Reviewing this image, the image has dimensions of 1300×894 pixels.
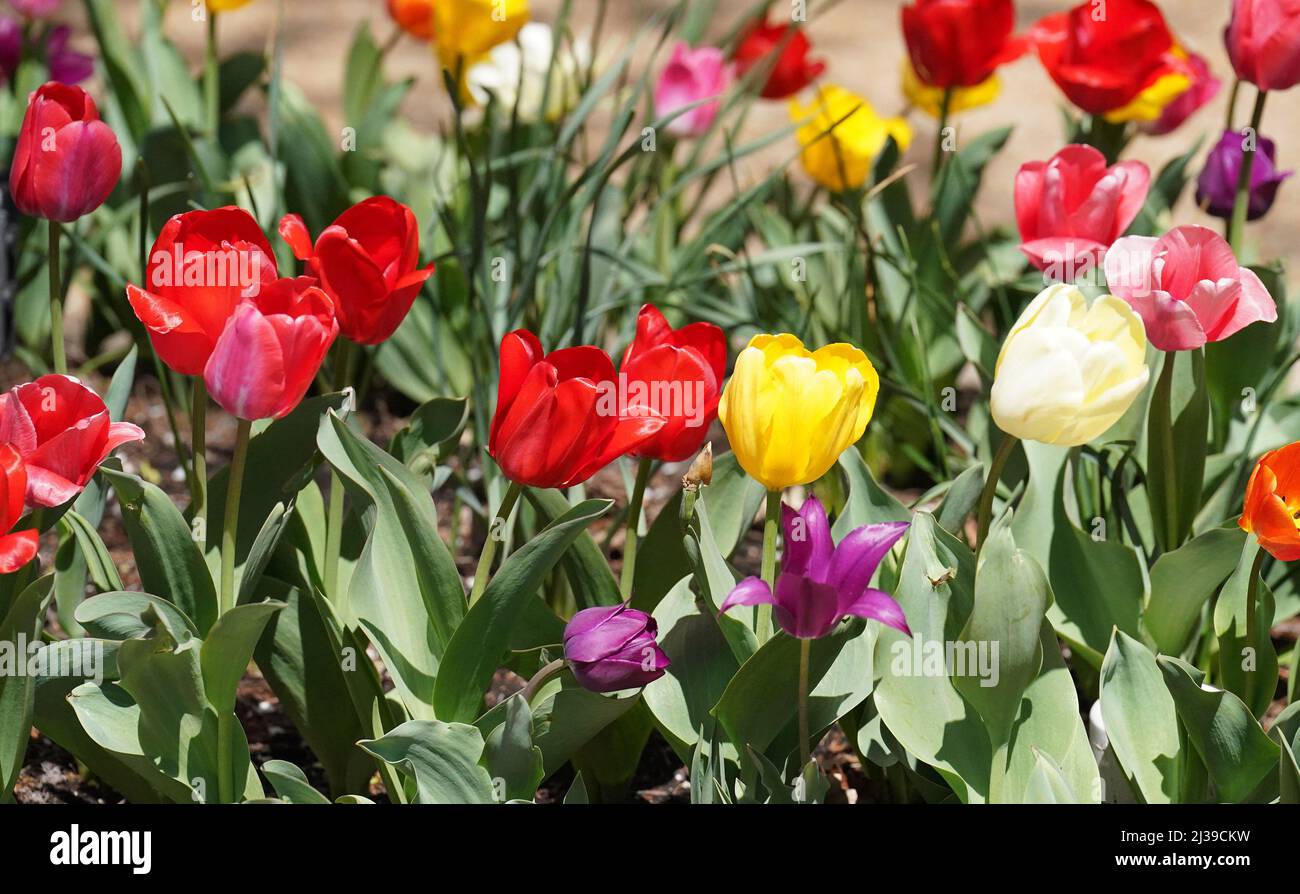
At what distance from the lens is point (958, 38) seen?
175 cm

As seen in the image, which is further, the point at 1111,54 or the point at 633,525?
the point at 1111,54

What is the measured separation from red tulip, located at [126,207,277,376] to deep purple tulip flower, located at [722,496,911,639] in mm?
399

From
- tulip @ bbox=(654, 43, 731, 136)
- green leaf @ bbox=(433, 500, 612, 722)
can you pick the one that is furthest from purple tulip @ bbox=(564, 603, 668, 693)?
tulip @ bbox=(654, 43, 731, 136)

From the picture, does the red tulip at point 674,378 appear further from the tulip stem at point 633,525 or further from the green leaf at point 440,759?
the green leaf at point 440,759

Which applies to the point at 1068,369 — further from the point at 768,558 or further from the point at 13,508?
the point at 13,508

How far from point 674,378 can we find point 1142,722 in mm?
431

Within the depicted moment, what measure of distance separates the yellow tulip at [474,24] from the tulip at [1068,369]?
986 millimetres

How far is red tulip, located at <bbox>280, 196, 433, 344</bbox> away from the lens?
1044 mm

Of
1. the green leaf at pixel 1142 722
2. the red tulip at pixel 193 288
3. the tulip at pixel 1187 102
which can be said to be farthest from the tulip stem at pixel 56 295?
the tulip at pixel 1187 102

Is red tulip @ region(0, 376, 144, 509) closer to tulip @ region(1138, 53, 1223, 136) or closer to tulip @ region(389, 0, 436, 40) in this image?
tulip @ region(389, 0, 436, 40)

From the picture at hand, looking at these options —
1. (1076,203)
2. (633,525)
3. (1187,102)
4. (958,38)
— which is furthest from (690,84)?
(633,525)

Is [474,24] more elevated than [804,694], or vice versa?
[474,24]

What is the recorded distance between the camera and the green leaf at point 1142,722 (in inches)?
41.1
